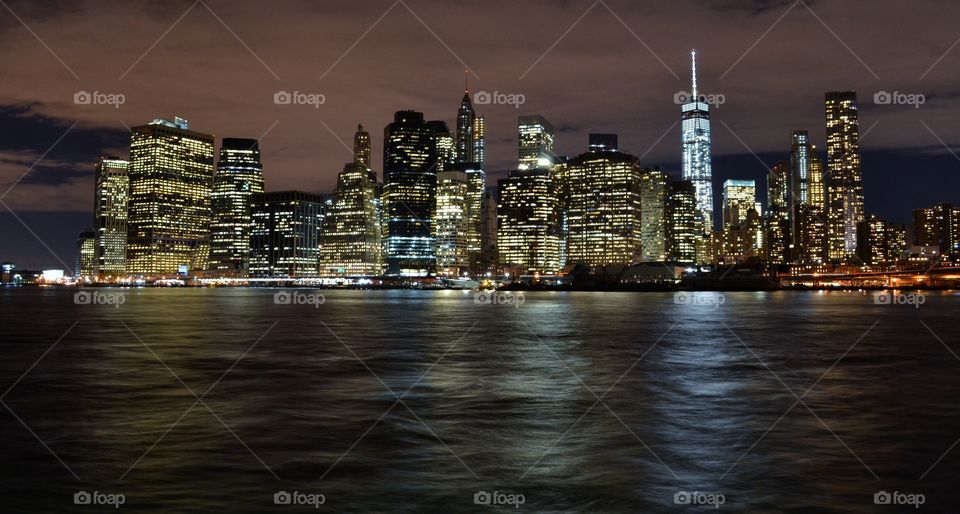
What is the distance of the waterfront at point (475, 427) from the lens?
51.1ft

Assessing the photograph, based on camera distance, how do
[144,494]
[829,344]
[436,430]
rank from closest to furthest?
1. [144,494]
2. [436,430]
3. [829,344]

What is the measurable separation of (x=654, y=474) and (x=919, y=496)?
5.28 metres

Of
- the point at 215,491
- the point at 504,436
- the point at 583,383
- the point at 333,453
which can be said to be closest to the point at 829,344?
the point at 583,383

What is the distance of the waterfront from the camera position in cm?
1558

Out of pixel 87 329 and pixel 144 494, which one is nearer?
pixel 144 494

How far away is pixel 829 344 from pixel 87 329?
59.9 m

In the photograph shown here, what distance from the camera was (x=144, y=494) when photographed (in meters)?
15.1

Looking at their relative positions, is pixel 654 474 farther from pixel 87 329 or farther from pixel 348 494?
pixel 87 329

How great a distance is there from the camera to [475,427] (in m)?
22.5

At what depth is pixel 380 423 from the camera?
22953 millimetres

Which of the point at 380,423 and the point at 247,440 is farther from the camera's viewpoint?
the point at 380,423

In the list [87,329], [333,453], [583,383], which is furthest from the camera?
[87,329]

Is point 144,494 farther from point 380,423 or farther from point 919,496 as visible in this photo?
point 919,496

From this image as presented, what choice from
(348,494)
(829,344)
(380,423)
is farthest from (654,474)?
(829,344)
